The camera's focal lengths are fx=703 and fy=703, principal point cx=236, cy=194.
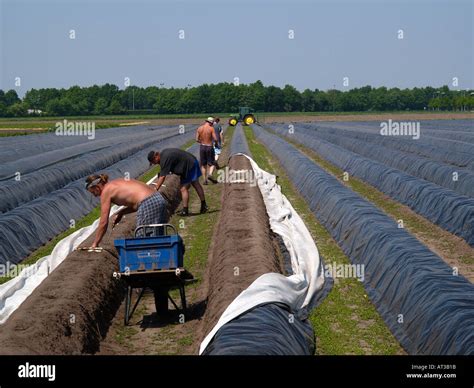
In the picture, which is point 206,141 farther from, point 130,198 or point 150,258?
point 150,258

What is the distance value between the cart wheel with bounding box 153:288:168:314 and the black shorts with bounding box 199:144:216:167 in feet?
35.4

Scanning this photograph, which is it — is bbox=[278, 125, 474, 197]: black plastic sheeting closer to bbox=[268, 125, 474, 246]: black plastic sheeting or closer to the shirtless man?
bbox=[268, 125, 474, 246]: black plastic sheeting

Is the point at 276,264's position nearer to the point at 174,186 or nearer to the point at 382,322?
the point at 382,322

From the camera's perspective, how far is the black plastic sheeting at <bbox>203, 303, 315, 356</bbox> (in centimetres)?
649

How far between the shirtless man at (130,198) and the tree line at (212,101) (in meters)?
124

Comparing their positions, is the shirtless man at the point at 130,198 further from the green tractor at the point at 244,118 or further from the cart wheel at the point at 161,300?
the green tractor at the point at 244,118

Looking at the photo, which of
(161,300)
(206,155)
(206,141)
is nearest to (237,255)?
(161,300)

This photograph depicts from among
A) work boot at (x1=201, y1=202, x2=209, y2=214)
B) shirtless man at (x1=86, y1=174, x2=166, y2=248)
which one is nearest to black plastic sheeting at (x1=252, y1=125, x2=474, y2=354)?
work boot at (x1=201, y1=202, x2=209, y2=214)

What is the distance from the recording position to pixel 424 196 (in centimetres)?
1639

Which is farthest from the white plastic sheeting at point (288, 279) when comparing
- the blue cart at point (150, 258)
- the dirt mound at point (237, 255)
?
the blue cart at point (150, 258)

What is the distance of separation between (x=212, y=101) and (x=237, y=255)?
128m

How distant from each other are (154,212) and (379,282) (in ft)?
11.5

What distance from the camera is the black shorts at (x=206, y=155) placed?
20.3 metres

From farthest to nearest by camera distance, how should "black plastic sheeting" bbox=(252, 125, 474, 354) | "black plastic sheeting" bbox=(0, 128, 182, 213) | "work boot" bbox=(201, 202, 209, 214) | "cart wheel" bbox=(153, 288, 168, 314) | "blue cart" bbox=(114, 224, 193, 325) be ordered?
"black plastic sheeting" bbox=(0, 128, 182, 213)
"work boot" bbox=(201, 202, 209, 214)
"cart wheel" bbox=(153, 288, 168, 314)
"blue cart" bbox=(114, 224, 193, 325)
"black plastic sheeting" bbox=(252, 125, 474, 354)
